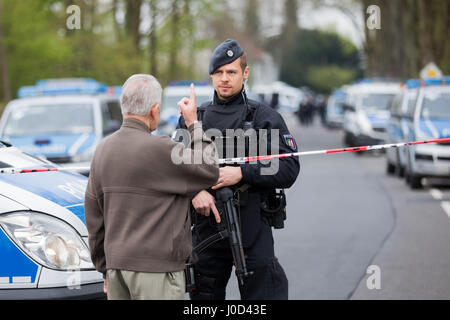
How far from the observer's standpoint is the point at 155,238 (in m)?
3.60

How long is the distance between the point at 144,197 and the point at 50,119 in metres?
9.92

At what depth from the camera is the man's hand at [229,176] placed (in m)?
4.19

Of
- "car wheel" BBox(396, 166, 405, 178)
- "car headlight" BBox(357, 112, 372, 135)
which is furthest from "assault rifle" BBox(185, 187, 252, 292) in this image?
"car headlight" BBox(357, 112, 372, 135)

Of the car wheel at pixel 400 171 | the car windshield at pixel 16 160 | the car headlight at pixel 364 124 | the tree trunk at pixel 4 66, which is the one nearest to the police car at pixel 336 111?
the car headlight at pixel 364 124

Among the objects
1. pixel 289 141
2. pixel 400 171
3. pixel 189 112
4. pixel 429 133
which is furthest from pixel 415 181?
pixel 189 112

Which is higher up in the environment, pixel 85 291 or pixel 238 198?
pixel 238 198

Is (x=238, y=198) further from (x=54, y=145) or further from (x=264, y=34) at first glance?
(x=264, y=34)

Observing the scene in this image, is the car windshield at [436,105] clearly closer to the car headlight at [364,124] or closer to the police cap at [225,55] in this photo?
the car headlight at [364,124]

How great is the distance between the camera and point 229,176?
4.19 metres

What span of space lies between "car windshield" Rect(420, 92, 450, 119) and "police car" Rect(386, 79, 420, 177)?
1.00ft

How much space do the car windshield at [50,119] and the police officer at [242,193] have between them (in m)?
8.79

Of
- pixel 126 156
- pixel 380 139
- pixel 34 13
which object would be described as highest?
pixel 34 13
